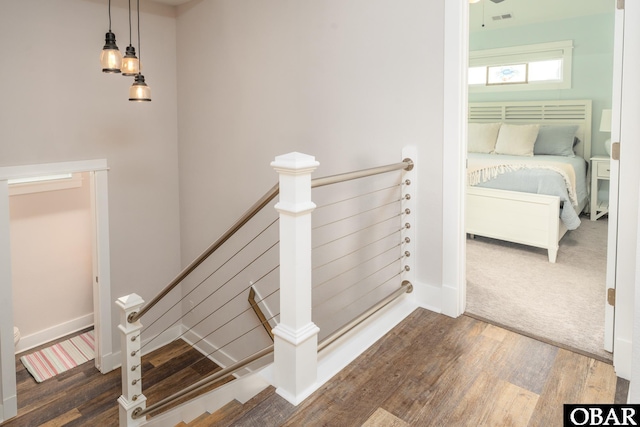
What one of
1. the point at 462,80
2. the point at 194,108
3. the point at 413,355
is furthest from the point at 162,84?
the point at 413,355

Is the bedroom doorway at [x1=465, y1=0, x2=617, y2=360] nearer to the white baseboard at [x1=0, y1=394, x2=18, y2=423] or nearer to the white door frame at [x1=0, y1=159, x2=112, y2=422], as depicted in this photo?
the white door frame at [x1=0, y1=159, x2=112, y2=422]

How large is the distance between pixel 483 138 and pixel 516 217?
1722mm

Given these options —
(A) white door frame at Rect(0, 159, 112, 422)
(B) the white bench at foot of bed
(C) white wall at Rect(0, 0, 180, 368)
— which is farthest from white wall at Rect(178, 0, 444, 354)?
(B) the white bench at foot of bed

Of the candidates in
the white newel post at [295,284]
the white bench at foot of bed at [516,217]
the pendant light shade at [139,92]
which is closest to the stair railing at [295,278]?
the white newel post at [295,284]

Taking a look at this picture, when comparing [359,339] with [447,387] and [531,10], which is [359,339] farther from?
[531,10]

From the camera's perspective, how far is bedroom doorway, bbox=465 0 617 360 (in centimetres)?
289

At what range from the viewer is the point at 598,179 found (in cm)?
508

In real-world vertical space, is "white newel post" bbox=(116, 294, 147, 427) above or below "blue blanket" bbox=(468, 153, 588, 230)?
below

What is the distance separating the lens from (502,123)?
5902 mm

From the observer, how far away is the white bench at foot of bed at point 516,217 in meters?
3.93

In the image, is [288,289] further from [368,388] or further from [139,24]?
[139,24]

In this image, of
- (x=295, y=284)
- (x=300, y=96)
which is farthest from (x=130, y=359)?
(x=300, y=96)

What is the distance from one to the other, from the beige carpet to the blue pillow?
1.04 m

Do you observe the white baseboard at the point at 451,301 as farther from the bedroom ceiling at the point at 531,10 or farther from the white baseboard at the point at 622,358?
the bedroom ceiling at the point at 531,10
